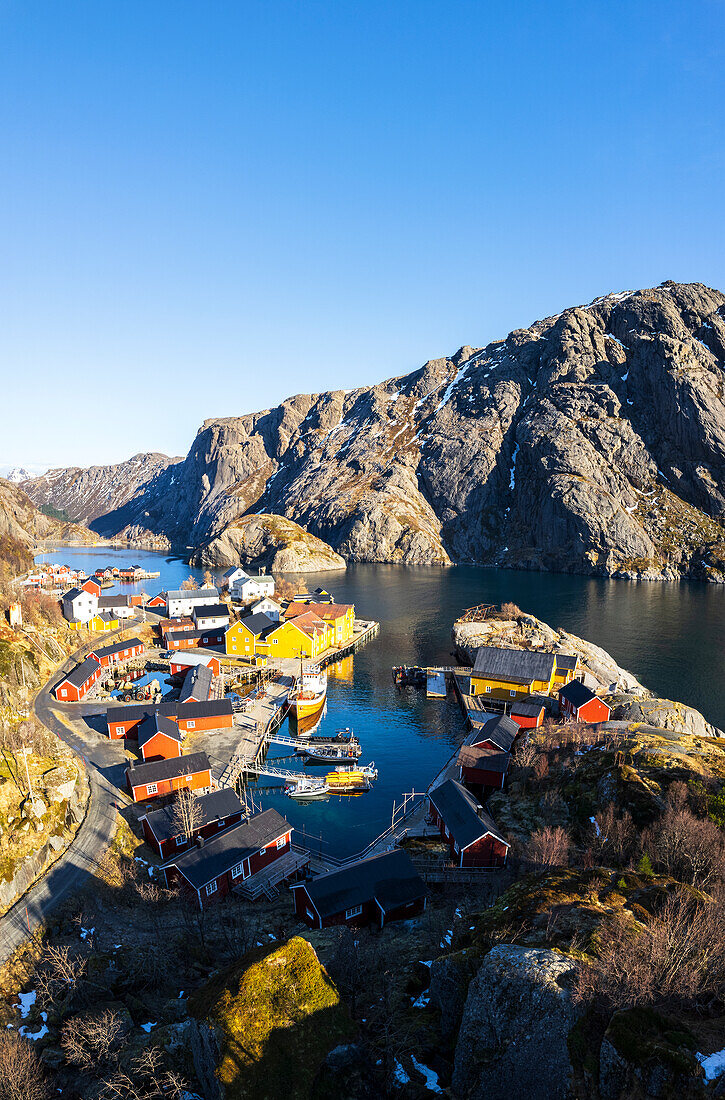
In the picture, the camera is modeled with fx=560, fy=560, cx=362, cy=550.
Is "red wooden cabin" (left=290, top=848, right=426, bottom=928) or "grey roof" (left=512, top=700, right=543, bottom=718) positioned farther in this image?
"grey roof" (left=512, top=700, right=543, bottom=718)

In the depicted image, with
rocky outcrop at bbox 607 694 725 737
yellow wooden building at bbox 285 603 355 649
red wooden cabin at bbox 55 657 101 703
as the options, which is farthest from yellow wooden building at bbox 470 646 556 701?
red wooden cabin at bbox 55 657 101 703

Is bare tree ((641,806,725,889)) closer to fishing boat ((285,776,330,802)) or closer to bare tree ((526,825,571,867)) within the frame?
bare tree ((526,825,571,867))

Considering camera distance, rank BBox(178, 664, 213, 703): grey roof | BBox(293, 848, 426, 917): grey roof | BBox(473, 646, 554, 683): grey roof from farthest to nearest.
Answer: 1. BBox(473, 646, 554, 683): grey roof
2. BBox(178, 664, 213, 703): grey roof
3. BBox(293, 848, 426, 917): grey roof

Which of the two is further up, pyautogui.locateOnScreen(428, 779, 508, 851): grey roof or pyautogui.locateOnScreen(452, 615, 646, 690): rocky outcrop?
pyautogui.locateOnScreen(452, 615, 646, 690): rocky outcrop

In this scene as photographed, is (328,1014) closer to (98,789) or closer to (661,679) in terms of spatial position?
(98,789)

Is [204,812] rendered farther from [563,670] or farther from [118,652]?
[118,652]

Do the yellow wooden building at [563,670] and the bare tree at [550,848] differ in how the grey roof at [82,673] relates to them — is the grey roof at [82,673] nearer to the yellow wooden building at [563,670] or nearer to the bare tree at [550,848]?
the bare tree at [550,848]
